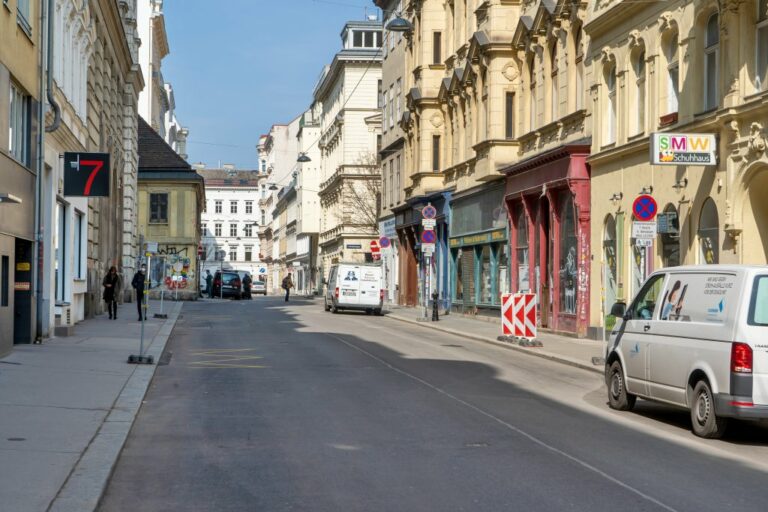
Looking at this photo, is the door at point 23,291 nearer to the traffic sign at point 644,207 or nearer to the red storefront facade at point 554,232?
the traffic sign at point 644,207

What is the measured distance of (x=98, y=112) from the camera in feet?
111

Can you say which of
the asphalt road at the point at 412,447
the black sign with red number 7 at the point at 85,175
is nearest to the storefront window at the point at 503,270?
the black sign with red number 7 at the point at 85,175

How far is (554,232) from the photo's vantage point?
98.1ft

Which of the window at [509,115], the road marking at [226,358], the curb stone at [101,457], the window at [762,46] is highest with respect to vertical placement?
the window at [509,115]

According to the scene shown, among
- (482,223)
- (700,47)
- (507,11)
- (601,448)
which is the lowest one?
(601,448)

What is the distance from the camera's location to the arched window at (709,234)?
21.2m

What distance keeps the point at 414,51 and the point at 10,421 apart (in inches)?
1522

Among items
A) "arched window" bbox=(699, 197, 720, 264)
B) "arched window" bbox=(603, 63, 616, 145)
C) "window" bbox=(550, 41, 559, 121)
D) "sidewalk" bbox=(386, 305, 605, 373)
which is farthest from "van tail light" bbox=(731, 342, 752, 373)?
"window" bbox=(550, 41, 559, 121)

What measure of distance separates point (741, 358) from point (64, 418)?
6656 mm

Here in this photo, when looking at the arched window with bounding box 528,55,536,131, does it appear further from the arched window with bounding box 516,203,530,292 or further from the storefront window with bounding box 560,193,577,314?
the storefront window with bounding box 560,193,577,314

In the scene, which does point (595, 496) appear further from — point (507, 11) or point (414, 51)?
point (414, 51)

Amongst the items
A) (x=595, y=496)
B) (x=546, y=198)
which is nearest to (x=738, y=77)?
(x=546, y=198)

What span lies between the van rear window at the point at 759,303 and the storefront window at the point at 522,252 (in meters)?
21.4

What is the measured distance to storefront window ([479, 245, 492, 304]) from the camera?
37.4 m
